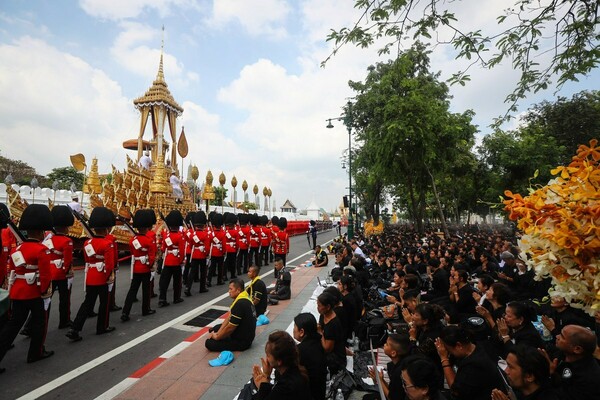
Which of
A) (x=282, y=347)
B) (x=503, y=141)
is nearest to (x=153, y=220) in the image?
(x=282, y=347)

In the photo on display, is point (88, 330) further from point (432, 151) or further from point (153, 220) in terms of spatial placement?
point (432, 151)

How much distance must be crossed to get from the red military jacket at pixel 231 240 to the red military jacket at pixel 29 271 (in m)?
5.85

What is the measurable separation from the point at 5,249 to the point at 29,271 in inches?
99.9

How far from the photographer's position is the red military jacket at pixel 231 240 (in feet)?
35.2

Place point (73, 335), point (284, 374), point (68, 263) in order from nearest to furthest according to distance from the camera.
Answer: point (284, 374), point (73, 335), point (68, 263)

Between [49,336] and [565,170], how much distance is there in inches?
294

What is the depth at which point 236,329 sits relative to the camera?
5.14 meters

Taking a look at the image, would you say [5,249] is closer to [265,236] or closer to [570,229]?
[265,236]

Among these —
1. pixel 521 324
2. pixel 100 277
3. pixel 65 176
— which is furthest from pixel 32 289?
pixel 65 176

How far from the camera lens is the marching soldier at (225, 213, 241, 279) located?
425 inches

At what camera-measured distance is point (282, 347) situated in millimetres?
2725

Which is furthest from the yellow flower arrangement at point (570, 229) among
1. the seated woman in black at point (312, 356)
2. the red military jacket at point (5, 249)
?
the red military jacket at point (5, 249)

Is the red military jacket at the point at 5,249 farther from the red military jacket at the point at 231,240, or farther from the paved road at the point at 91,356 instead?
the red military jacket at the point at 231,240

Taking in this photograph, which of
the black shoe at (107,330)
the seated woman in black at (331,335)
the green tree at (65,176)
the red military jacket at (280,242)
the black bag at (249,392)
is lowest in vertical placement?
the black shoe at (107,330)
